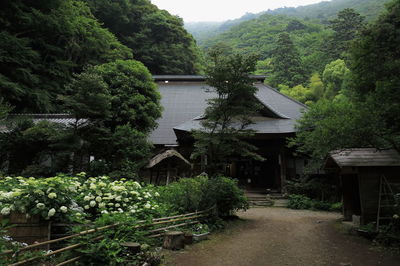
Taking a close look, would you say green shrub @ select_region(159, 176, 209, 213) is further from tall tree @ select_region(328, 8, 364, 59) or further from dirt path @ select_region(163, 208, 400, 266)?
tall tree @ select_region(328, 8, 364, 59)

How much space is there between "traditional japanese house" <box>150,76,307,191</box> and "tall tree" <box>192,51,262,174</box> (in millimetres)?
2287

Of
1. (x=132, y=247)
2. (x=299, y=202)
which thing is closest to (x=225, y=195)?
(x=132, y=247)

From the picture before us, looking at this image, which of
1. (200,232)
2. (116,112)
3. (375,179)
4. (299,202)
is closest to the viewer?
(200,232)

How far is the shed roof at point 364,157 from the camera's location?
7.16 metres

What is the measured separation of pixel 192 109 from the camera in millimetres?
21141

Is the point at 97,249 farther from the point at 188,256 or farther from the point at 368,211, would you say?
the point at 368,211

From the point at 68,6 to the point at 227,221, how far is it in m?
17.1

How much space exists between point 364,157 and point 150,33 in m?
26.0

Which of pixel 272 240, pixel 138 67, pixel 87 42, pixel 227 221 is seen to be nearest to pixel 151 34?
pixel 87 42

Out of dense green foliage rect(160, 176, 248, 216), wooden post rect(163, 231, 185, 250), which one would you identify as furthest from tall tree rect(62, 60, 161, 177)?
wooden post rect(163, 231, 185, 250)

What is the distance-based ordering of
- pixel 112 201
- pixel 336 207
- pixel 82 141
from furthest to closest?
1. pixel 336 207
2. pixel 82 141
3. pixel 112 201

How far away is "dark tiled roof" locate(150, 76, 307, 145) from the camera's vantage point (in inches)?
607

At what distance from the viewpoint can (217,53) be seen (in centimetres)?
903

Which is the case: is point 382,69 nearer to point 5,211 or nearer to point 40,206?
point 40,206
